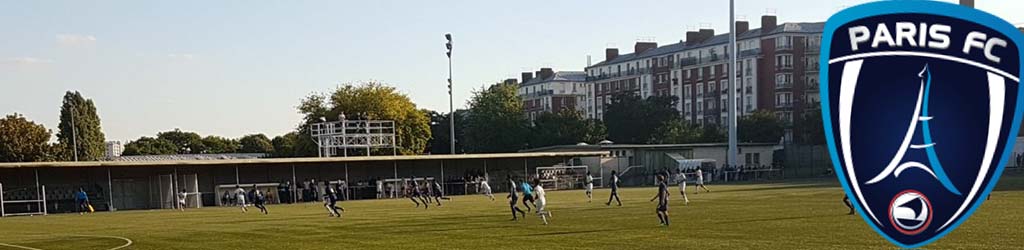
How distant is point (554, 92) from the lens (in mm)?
156250

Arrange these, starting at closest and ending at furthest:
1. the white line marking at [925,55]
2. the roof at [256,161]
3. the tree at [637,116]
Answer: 1. the white line marking at [925,55]
2. the roof at [256,161]
3. the tree at [637,116]

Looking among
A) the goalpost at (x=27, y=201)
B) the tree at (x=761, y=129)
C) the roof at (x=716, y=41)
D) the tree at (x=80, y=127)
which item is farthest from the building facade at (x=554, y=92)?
the goalpost at (x=27, y=201)

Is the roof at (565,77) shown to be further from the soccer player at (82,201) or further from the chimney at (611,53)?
the soccer player at (82,201)

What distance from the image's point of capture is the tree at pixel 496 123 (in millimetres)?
112125

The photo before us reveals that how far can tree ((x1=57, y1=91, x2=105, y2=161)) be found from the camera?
104m

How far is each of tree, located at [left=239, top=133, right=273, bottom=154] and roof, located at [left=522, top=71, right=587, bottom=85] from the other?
140 feet

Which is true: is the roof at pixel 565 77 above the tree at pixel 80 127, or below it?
above

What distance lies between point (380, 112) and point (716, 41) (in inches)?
1911

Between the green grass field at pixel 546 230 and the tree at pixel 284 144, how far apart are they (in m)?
79.2

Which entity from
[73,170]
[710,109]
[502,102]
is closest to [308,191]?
[73,170]

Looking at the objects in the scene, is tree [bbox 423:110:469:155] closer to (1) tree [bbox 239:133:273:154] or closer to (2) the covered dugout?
(1) tree [bbox 239:133:273:154]

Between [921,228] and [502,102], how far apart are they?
11151 cm

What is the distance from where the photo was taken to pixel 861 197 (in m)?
3.89

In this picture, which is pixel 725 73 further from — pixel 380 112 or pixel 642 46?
pixel 380 112
